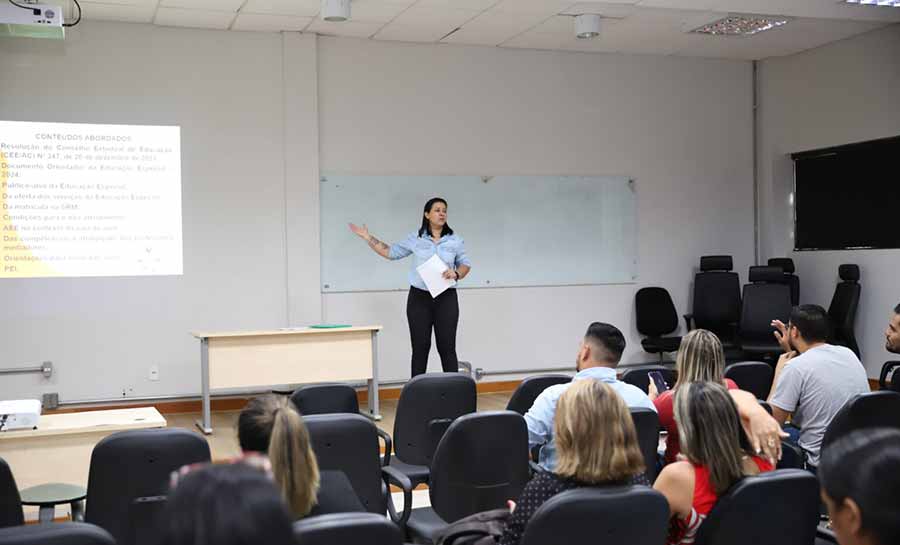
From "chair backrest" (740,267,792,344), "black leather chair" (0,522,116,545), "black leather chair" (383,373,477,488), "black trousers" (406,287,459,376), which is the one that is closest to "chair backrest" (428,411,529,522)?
"black leather chair" (383,373,477,488)

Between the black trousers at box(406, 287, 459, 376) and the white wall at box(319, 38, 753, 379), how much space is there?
3.42ft

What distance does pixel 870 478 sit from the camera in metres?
1.29

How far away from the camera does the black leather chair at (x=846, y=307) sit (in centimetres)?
745

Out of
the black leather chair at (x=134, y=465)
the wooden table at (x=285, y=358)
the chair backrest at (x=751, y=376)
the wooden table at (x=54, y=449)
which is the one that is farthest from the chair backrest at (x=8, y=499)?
the wooden table at (x=285, y=358)

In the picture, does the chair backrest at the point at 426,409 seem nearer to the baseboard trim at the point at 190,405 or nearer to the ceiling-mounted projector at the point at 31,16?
the baseboard trim at the point at 190,405

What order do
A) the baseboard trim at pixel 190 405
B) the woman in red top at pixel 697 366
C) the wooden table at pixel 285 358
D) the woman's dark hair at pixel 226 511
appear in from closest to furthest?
the woman's dark hair at pixel 226 511 → the woman in red top at pixel 697 366 → the wooden table at pixel 285 358 → the baseboard trim at pixel 190 405

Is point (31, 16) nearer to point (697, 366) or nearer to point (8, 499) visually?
point (8, 499)

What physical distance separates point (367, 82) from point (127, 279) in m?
2.57

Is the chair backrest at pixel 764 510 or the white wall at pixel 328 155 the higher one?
the white wall at pixel 328 155

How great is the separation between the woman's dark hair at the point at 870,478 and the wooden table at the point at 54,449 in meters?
2.80

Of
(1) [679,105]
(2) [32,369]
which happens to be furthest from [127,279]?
(1) [679,105]

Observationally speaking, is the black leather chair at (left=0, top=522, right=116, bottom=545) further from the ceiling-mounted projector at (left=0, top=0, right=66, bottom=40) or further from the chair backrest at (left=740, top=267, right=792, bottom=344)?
the chair backrest at (left=740, top=267, right=792, bottom=344)

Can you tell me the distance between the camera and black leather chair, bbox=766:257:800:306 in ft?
27.1

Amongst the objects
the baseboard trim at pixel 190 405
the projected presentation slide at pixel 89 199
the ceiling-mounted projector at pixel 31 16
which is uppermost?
the ceiling-mounted projector at pixel 31 16
